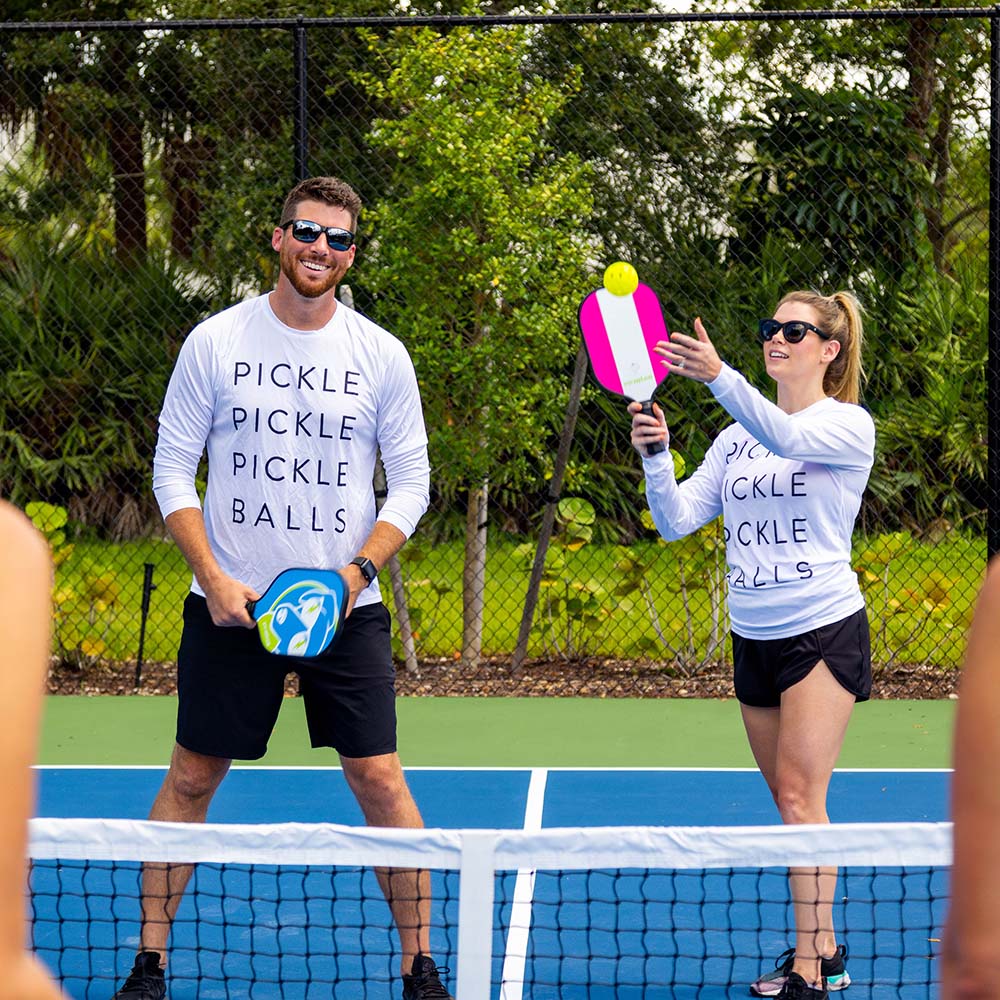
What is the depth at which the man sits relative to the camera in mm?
3518

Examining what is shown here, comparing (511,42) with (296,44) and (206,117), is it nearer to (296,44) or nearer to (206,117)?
(296,44)

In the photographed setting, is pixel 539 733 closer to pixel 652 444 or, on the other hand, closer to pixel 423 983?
pixel 652 444

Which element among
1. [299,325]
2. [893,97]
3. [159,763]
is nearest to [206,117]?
[893,97]

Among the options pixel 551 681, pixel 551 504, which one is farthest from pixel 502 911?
pixel 551 681

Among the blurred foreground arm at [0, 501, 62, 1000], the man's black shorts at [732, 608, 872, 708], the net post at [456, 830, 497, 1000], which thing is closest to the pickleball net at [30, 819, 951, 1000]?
the net post at [456, 830, 497, 1000]

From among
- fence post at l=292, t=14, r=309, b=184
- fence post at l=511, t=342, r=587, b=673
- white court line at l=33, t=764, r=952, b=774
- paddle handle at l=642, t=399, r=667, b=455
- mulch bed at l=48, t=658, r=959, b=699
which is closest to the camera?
paddle handle at l=642, t=399, r=667, b=455

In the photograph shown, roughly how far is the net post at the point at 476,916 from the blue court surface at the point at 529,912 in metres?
0.38

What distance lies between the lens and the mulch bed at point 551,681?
7.17 metres

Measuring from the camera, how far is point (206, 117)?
39.9ft

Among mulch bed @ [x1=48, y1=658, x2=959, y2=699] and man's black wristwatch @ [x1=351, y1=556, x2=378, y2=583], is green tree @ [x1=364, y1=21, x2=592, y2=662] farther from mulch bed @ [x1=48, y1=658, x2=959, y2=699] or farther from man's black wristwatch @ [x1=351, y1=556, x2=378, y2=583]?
man's black wristwatch @ [x1=351, y1=556, x2=378, y2=583]

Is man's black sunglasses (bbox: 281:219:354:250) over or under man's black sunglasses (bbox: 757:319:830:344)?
over

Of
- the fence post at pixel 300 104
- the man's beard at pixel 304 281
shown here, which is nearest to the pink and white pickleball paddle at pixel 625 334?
the man's beard at pixel 304 281

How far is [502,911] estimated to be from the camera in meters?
3.89

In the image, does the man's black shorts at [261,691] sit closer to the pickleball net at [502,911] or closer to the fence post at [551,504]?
the pickleball net at [502,911]
